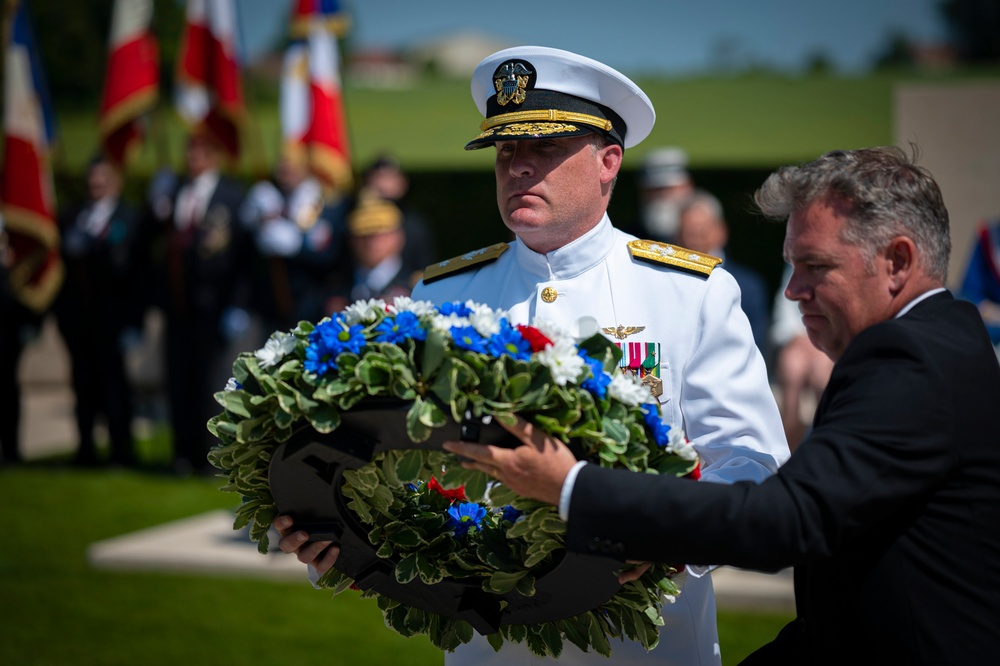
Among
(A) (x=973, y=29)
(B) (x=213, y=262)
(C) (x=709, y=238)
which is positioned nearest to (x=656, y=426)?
(C) (x=709, y=238)

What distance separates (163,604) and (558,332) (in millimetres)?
4868

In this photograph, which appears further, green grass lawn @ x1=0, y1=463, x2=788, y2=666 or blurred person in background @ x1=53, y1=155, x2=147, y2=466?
blurred person in background @ x1=53, y1=155, x2=147, y2=466

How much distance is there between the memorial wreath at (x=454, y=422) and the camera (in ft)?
6.31

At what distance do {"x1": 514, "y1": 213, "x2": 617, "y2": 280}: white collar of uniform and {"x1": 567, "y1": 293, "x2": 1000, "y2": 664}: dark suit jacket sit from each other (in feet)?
3.09

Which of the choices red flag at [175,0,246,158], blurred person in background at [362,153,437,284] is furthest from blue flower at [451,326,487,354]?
red flag at [175,0,246,158]

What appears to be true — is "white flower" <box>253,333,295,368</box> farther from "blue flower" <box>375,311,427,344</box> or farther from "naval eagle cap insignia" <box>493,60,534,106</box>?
"naval eagle cap insignia" <box>493,60,534,106</box>

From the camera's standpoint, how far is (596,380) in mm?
1989

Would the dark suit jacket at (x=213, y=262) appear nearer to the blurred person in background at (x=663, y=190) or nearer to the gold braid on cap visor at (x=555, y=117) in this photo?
the blurred person in background at (x=663, y=190)

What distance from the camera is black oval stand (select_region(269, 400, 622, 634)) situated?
1970 millimetres

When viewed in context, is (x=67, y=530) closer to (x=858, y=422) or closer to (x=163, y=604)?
(x=163, y=604)

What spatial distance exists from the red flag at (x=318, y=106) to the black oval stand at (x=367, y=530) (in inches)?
327

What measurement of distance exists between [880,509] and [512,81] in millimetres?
1453

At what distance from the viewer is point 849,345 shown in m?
1.99

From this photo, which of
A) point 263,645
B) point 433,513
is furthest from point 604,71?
point 263,645
